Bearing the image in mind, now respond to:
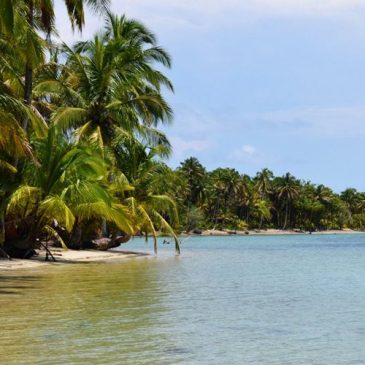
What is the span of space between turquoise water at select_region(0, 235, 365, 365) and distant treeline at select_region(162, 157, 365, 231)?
81516 mm

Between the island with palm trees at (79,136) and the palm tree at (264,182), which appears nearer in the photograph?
the island with palm trees at (79,136)

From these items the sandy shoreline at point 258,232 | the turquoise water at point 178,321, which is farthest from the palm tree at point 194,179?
the turquoise water at point 178,321

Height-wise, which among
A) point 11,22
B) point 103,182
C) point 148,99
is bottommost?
Result: point 103,182

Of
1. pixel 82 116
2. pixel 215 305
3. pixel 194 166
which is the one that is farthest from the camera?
pixel 194 166

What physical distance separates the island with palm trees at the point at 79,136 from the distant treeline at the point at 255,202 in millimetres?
62108

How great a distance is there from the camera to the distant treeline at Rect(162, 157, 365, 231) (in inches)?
4286

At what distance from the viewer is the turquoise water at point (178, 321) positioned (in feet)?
25.1

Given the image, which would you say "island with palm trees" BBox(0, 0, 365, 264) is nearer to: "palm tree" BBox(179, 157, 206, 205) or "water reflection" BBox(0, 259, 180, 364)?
"water reflection" BBox(0, 259, 180, 364)

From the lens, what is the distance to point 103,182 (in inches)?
1086

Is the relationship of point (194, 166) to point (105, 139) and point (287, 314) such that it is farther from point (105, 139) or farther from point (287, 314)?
point (287, 314)

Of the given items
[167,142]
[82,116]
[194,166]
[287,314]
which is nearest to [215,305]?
[287,314]

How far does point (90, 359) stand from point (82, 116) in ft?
86.6

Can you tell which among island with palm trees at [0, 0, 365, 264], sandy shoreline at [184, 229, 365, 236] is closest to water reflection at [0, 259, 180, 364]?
island with palm trees at [0, 0, 365, 264]

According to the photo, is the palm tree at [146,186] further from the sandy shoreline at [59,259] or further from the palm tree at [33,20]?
the palm tree at [33,20]
